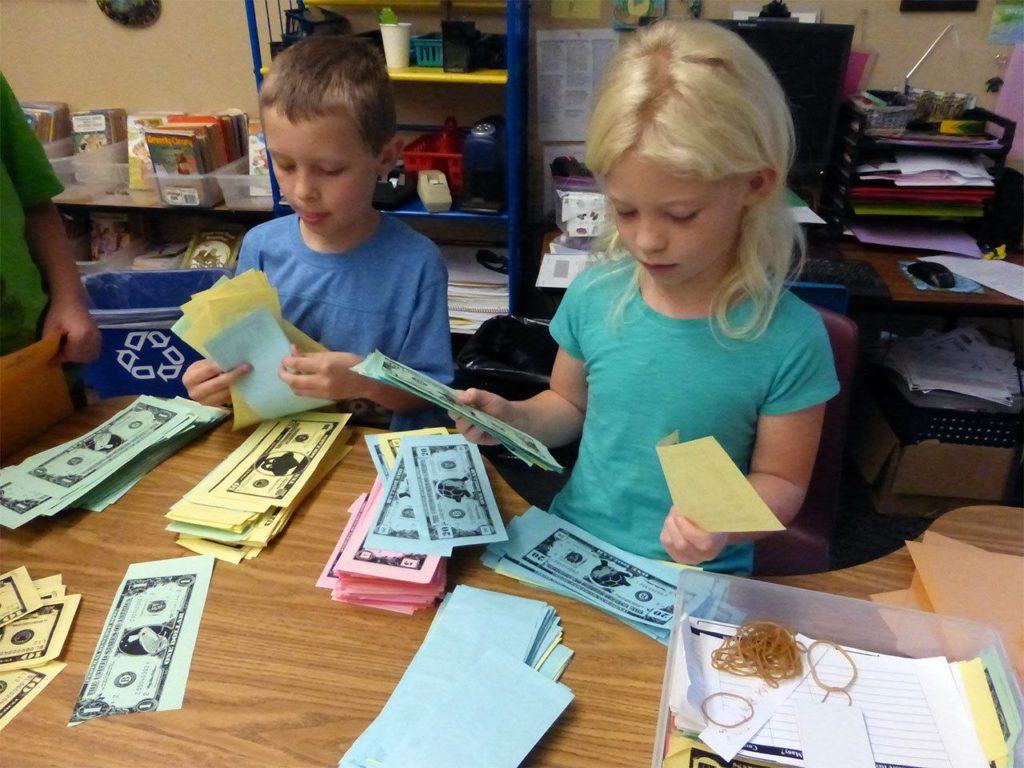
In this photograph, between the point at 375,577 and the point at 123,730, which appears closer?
the point at 123,730

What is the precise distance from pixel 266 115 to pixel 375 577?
769mm

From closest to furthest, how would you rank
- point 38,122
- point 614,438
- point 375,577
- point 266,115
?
point 375,577 → point 614,438 → point 266,115 → point 38,122

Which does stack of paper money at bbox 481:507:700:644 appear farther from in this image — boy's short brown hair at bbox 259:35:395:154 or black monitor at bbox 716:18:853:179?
black monitor at bbox 716:18:853:179

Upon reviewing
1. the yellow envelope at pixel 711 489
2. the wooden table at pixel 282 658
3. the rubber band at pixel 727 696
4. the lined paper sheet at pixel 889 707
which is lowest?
the wooden table at pixel 282 658

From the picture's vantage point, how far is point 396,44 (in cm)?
222

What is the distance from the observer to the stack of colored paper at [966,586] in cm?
76

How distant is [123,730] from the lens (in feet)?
2.16

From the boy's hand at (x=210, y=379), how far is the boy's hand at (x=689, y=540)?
64 cm

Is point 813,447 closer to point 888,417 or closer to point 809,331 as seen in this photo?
point 809,331

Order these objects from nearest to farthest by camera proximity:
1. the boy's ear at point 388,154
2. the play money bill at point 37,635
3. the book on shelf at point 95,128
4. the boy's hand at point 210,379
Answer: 1. the play money bill at point 37,635
2. the boy's hand at point 210,379
3. the boy's ear at point 388,154
4. the book on shelf at point 95,128

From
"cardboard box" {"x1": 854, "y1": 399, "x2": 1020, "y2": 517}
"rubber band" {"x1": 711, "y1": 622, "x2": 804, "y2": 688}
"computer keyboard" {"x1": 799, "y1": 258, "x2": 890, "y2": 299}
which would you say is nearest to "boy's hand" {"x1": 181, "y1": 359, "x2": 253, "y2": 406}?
"rubber band" {"x1": 711, "y1": 622, "x2": 804, "y2": 688}

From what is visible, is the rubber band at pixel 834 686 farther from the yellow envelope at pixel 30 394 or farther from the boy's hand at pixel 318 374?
the yellow envelope at pixel 30 394

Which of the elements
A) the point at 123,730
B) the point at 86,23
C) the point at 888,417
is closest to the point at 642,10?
→ the point at 888,417

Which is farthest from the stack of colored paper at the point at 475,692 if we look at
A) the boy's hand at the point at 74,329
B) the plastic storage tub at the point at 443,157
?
the plastic storage tub at the point at 443,157
